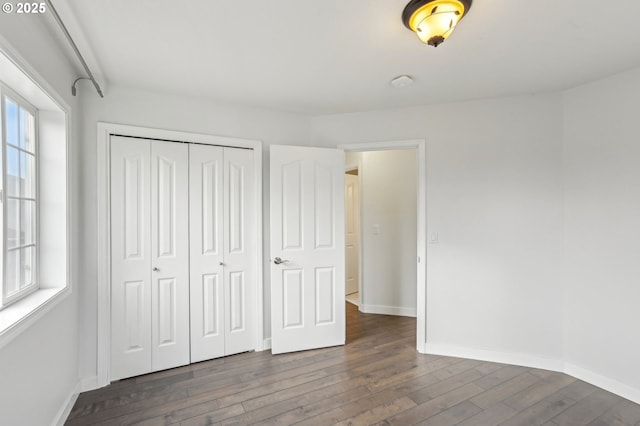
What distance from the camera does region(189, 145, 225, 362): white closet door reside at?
263 cm

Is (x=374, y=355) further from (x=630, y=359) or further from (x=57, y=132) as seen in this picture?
(x=57, y=132)

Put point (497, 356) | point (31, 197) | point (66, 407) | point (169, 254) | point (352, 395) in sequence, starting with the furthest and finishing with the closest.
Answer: point (497, 356) < point (169, 254) < point (352, 395) < point (66, 407) < point (31, 197)

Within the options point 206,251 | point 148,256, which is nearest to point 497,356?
point 206,251

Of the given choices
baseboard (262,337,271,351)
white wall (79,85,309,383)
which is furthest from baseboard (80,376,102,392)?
baseboard (262,337,271,351)

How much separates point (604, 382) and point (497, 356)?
70cm

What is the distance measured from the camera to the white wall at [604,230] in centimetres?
214

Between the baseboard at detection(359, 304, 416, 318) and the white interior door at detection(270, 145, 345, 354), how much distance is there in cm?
115

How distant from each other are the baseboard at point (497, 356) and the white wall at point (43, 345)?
2850 mm

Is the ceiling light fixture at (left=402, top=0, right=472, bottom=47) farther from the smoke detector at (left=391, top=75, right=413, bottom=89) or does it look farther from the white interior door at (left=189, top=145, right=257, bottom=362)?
the white interior door at (left=189, top=145, right=257, bottom=362)

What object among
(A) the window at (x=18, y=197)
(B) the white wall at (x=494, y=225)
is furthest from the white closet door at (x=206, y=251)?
(B) the white wall at (x=494, y=225)

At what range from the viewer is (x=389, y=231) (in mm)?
4039

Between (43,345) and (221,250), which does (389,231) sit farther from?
(43,345)

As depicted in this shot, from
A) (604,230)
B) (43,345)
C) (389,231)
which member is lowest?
(43,345)

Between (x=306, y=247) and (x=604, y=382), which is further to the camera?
(x=306, y=247)
